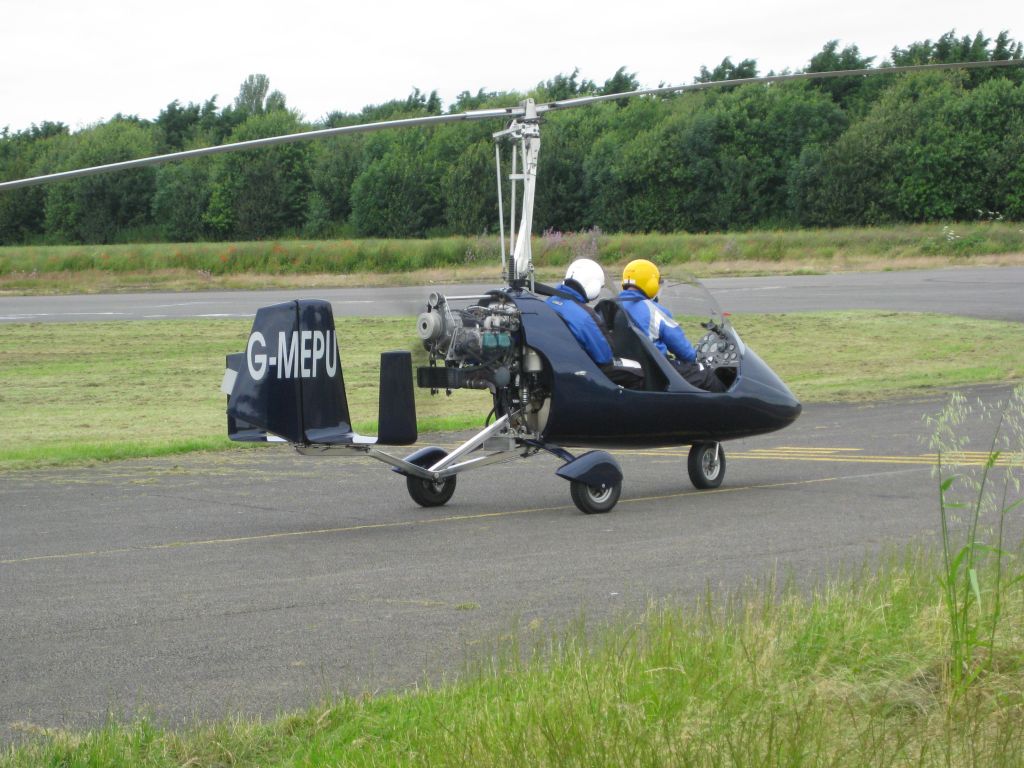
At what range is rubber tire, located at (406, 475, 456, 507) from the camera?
10.6 meters

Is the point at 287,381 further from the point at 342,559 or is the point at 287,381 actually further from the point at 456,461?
the point at 456,461

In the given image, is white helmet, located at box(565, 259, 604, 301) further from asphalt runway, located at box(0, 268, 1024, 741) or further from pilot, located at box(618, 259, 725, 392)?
asphalt runway, located at box(0, 268, 1024, 741)

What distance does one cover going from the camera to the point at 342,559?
→ 8539 millimetres

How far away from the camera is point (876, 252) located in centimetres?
5134

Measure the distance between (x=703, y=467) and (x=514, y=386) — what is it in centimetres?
192

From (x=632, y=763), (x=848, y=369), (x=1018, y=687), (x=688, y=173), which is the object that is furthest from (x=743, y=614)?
(x=688, y=173)

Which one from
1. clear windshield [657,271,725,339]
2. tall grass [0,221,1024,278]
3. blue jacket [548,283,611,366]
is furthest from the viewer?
tall grass [0,221,1024,278]

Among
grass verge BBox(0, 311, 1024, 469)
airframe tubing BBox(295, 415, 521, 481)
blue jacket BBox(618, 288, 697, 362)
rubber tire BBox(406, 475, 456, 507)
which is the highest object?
blue jacket BBox(618, 288, 697, 362)

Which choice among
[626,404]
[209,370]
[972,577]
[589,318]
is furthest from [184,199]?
[972,577]


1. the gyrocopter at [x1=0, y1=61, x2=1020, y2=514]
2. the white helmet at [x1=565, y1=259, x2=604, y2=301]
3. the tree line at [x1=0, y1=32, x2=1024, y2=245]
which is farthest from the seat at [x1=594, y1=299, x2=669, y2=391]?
the tree line at [x1=0, y1=32, x2=1024, y2=245]

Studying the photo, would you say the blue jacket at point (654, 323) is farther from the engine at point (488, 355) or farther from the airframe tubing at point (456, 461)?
the airframe tubing at point (456, 461)

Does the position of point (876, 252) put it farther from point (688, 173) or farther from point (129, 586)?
point (129, 586)

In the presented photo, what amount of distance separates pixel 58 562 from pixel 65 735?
3971 millimetres

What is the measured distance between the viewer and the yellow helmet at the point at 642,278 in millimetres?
10992
